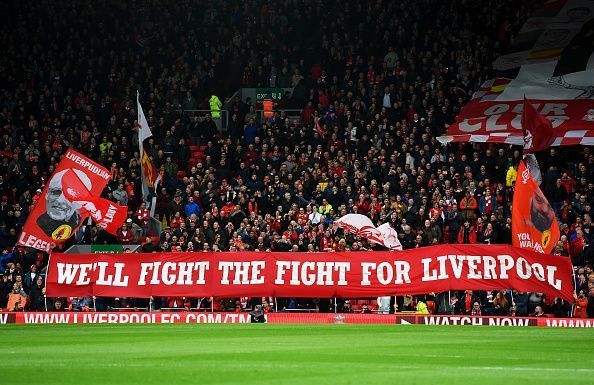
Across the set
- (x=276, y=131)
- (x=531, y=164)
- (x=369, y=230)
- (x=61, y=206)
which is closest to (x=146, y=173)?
(x=61, y=206)

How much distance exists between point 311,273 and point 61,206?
743 centimetres

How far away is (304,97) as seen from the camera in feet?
140

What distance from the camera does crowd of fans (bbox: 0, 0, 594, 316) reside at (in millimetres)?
31938

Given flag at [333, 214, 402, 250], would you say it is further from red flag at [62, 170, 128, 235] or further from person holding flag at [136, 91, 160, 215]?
red flag at [62, 170, 128, 235]

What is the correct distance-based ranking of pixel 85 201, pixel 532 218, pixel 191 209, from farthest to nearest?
pixel 191 209
pixel 85 201
pixel 532 218

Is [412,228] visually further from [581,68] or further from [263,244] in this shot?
[581,68]

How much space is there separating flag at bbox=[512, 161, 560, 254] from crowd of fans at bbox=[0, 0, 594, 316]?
7.65 ft

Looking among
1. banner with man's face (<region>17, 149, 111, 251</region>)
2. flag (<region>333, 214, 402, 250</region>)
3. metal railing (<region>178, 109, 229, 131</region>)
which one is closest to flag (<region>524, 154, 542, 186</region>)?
flag (<region>333, 214, 402, 250</region>)

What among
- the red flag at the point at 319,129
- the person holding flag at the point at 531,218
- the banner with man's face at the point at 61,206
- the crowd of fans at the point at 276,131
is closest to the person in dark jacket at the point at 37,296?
the crowd of fans at the point at 276,131

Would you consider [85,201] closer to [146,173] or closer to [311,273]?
[146,173]

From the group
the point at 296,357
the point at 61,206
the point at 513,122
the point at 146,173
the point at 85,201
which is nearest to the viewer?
the point at 296,357

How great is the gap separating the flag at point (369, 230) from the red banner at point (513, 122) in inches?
221

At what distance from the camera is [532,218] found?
84.6 ft

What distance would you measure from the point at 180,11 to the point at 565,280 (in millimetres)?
25849
